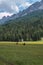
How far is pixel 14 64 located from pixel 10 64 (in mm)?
901

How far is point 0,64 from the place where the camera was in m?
45.7

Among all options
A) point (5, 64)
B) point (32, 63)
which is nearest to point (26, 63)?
point (32, 63)

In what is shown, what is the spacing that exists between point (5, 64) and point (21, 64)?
332cm

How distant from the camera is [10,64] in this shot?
45.7 metres

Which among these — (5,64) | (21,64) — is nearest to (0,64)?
(5,64)

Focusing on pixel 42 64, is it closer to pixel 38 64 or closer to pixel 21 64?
pixel 38 64

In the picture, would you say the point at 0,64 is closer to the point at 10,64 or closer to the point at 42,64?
the point at 10,64

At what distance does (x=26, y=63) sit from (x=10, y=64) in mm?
3617

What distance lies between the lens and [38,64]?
4591 centimetres

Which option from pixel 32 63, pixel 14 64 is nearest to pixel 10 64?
pixel 14 64

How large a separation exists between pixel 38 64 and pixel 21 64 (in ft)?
11.5

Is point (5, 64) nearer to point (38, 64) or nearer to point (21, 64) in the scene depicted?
point (21, 64)

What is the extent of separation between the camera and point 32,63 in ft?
155

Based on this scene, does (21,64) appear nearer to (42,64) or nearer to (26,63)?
(26,63)
